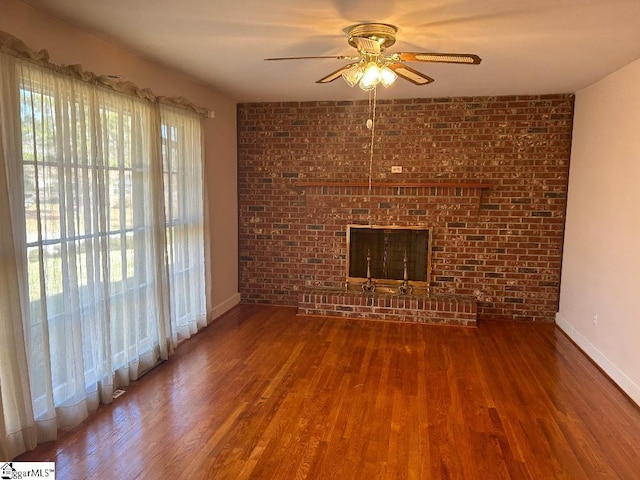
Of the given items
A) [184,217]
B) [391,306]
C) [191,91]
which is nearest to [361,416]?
[391,306]

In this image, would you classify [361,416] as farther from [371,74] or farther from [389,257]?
[389,257]

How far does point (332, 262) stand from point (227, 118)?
2089mm

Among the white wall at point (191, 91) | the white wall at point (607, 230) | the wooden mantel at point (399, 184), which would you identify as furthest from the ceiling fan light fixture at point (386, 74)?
the wooden mantel at point (399, 184)

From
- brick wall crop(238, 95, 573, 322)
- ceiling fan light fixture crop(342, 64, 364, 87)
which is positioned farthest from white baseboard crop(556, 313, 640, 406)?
ceiling fan light fixture crop(342, 64, 364, 87)

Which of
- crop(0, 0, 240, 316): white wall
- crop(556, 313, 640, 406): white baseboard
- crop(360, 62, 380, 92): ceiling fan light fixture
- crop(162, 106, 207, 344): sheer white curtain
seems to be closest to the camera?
crop(0, 0, 240, 316): white wall

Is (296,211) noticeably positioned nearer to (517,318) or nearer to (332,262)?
(332,262)

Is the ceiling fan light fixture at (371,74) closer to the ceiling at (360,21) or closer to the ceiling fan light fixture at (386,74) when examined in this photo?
the ceiling fan light fixture at (386,74)

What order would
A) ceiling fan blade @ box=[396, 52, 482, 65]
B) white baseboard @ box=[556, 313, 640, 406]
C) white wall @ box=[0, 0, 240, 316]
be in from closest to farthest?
ceiling fan blade @ box=[396, 52, 482, 65]
white wall @ box=[0, 0, 240, 316]
white baseboard @ box=[556, 313, 640, 406]

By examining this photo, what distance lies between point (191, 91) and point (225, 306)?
2.41m

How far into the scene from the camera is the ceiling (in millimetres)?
2338

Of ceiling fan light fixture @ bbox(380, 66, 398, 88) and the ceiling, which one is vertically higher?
the ceiling

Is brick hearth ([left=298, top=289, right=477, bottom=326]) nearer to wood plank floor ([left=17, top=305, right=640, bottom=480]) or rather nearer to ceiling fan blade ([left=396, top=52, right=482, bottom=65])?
wood plank floor ([left=17, top=305, right=640, bottom=480])

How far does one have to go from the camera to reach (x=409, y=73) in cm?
286

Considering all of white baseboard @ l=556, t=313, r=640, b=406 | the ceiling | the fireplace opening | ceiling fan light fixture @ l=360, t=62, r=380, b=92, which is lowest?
white baseboard @ l=556, t=313, r=640, b=406
